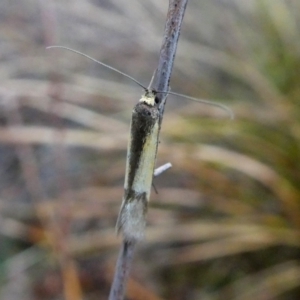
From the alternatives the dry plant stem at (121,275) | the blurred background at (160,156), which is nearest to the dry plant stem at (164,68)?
the dry plant stem at (121,275)

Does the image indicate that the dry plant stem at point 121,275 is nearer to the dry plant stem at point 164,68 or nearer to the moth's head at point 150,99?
the dry plant stem at point 164,68

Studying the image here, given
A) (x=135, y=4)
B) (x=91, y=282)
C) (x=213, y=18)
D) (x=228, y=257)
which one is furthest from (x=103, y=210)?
(x=213, y=18)

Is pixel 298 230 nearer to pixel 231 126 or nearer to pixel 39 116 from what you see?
pixel 231 126

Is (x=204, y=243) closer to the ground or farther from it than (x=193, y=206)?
closer to the ground

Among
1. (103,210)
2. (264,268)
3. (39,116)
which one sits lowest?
(264,268)

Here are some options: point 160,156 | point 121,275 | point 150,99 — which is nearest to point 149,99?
point 150,99

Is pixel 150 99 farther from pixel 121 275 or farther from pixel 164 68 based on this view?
pixel 121 275
